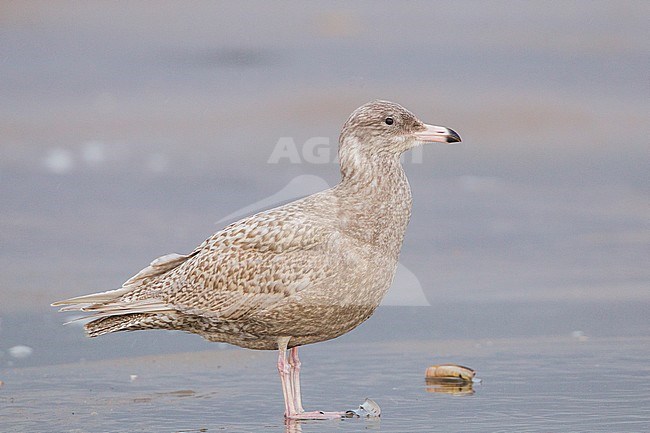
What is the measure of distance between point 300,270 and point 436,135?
1.27m

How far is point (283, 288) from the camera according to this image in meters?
7.75

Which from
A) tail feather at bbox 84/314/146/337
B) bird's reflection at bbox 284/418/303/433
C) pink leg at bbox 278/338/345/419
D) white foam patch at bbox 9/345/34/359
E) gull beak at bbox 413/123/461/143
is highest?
gull beak at bbox 413/123/461/143

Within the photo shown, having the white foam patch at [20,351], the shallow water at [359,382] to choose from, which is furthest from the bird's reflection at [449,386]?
the white foam patch at [20,351]

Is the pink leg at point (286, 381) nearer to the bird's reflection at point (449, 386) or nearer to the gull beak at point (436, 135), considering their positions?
the bird's reflection at point (449, 386)

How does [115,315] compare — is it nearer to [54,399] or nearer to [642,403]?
[54,399]

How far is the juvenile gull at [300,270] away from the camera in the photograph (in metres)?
7.73

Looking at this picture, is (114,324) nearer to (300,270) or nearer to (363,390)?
(300,270)

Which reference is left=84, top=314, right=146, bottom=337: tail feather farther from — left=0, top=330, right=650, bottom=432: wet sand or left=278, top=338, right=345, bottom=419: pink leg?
left=278, top=338, right=345, bottom=419: pink leg

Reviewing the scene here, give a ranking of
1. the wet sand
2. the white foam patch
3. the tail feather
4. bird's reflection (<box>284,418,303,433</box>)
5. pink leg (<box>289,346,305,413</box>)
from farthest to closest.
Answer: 1. the white foam patch
2. the tail feather
3. pink leg (<box>289,346,305,413</box>)
4. the wet sand
5. bird's reflection (<box>284,418,303,433</box>)

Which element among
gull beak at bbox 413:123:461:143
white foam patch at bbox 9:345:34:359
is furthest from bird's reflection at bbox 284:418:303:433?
white foam patch at bbox 9:345:34:359

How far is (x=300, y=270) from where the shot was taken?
7.73 meters

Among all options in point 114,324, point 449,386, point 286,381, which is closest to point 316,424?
point 286,381

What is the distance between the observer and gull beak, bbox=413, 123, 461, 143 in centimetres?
818

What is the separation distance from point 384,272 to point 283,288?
619 millimetres
